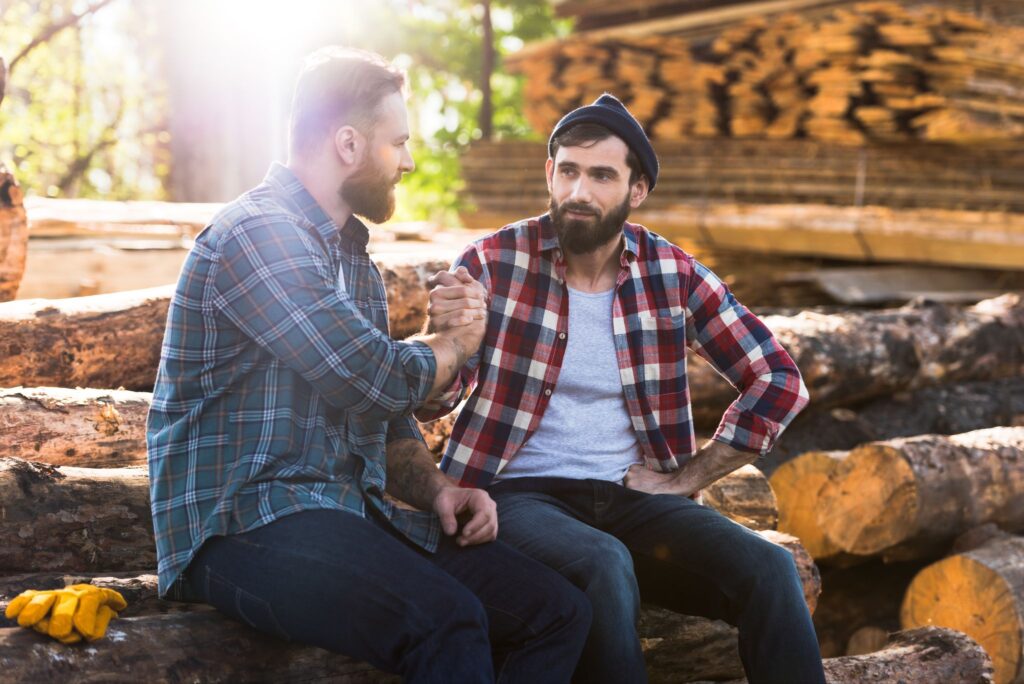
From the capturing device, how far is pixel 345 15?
1769cm

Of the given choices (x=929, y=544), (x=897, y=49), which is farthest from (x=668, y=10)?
(x=929, y=544)

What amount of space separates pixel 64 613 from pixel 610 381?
171 centimetres

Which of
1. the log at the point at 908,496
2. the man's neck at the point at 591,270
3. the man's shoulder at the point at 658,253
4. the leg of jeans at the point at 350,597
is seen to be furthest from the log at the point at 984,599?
the leg of jeans at the point at 350,597

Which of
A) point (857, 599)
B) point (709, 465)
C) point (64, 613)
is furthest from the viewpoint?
point (857, 599)

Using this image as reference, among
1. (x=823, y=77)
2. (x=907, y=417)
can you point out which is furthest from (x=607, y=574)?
(x=823, y=77)

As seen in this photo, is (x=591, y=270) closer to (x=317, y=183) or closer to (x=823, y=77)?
(x=317, y=183)

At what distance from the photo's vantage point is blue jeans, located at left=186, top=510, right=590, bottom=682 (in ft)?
8.11

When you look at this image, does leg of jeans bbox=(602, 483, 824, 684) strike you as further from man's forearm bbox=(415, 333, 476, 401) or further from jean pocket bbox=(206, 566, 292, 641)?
jean pocket bbox=(206, 566, 292, 641)

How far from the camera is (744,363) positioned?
3.61m

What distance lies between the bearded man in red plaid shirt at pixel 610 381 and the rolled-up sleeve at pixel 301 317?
19.6 inches

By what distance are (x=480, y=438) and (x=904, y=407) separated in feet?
13.0

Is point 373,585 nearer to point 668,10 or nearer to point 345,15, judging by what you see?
point 668,10

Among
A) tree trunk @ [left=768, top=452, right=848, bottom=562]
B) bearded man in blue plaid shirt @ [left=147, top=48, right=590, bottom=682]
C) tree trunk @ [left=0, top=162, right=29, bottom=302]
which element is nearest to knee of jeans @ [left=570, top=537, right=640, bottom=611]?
bearded man in blue plaid shirt @ [left=147, top=48, right=590, bottom=682]

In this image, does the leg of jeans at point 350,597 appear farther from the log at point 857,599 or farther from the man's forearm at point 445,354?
the log at point 857,599
